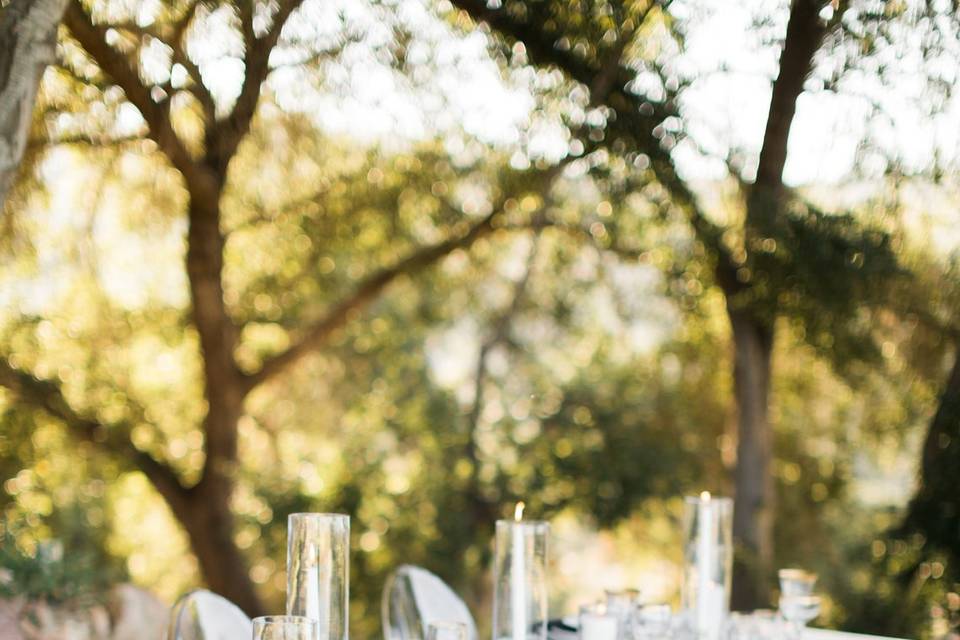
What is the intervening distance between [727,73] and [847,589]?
7.90ft

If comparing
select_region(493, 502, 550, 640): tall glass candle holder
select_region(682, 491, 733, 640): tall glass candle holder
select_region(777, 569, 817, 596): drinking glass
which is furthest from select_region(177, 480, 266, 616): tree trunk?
select_region(493, 502, 550, 640): tall glass candle holder

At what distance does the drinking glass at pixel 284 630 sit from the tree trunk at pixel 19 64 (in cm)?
115

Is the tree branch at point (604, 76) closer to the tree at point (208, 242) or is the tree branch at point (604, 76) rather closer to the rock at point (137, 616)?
the tree at point (208, 242)

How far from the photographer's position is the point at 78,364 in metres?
4.57

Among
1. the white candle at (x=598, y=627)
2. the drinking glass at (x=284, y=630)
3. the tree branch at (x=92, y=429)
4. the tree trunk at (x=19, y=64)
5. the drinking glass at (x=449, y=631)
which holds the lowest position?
the white candle at (x=598, y=627)

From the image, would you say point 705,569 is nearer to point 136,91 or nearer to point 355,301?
point 136,91

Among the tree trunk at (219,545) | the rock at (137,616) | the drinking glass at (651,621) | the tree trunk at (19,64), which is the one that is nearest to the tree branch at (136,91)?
the tree trunk at (19,64)

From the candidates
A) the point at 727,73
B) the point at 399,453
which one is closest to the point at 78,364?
the point at 399,453

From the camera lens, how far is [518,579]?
5.52 feet

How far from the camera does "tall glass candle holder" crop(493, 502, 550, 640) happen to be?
168 centimetres

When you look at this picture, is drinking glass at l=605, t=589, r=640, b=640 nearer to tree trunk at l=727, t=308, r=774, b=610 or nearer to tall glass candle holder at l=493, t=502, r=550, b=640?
tall glass candle holder at l=493, t=502, r=550, b=640

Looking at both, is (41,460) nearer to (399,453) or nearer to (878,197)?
(399,453)

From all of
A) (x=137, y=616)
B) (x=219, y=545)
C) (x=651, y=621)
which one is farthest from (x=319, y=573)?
(x=219, y=545)

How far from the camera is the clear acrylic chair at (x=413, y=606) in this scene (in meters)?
2.33
